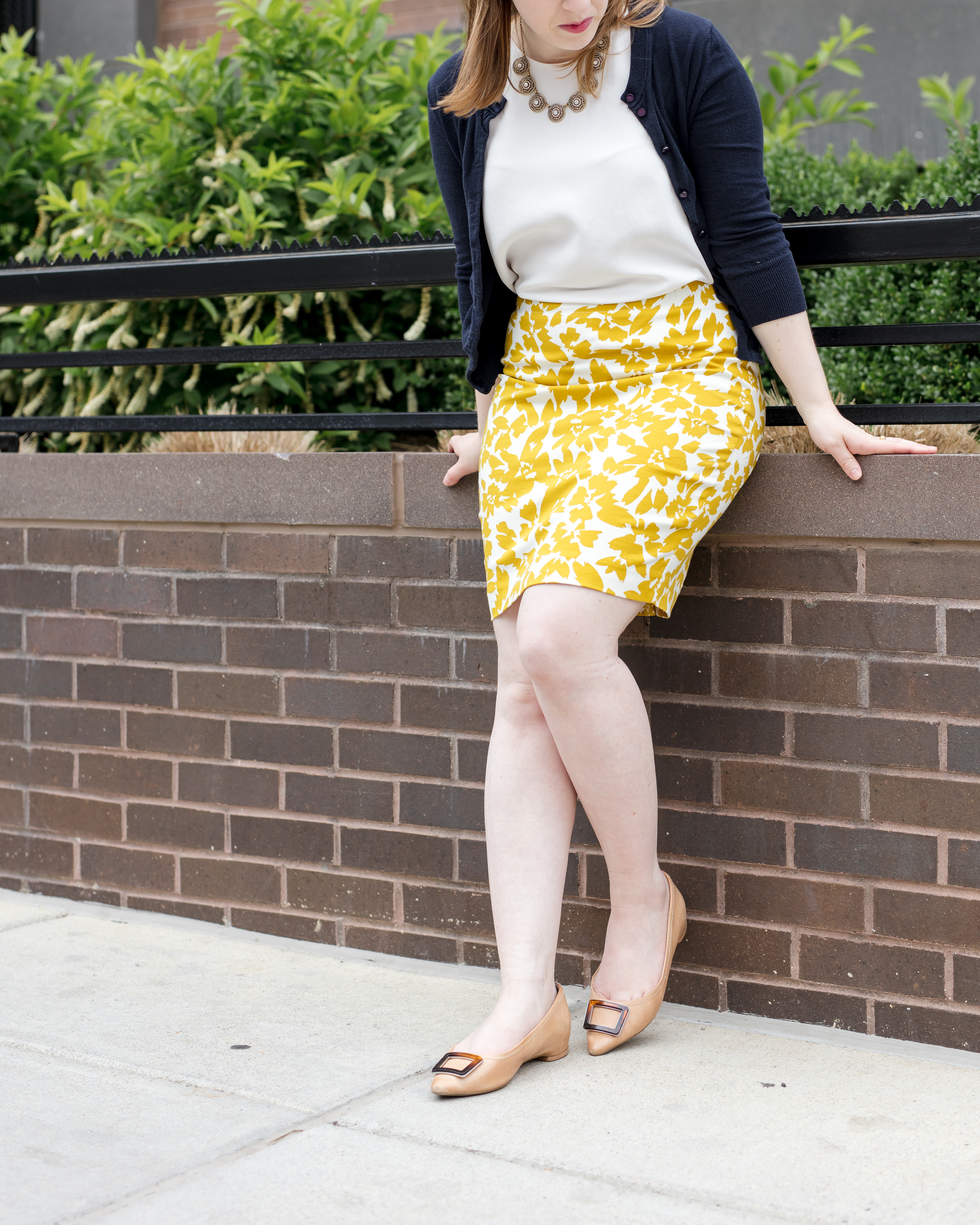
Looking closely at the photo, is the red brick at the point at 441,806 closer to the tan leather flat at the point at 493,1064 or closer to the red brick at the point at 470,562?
the red brick at the point at 470,562

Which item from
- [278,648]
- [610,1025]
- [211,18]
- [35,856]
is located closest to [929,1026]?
[610,1025]

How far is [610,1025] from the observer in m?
2.63

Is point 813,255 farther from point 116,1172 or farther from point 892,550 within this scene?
point 116,1172

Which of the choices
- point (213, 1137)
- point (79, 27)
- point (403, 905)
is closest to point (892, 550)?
point (403, 905)

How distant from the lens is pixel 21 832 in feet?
12.5

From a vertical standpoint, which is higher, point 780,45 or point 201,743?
point 780,45

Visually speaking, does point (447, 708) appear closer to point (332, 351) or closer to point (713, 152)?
point (332, 351)

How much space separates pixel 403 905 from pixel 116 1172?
1.15 metres

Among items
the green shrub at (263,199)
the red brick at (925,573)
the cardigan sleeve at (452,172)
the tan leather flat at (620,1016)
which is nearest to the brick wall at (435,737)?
the red brick at (925,573)

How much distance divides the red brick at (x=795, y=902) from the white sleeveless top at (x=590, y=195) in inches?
47.0

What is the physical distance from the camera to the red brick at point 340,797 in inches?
129

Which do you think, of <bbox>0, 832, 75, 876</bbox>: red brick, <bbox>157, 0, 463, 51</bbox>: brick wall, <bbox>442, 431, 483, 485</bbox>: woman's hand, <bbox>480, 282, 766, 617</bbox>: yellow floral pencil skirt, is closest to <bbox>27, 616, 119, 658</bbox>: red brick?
<bbox>0, 832, 75, 876</bbox>: red brick

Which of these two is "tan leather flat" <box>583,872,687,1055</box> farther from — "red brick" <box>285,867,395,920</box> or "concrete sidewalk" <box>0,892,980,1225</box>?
"red brick" <box>285,867,395,920</box>

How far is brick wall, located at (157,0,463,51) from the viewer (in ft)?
27.0
